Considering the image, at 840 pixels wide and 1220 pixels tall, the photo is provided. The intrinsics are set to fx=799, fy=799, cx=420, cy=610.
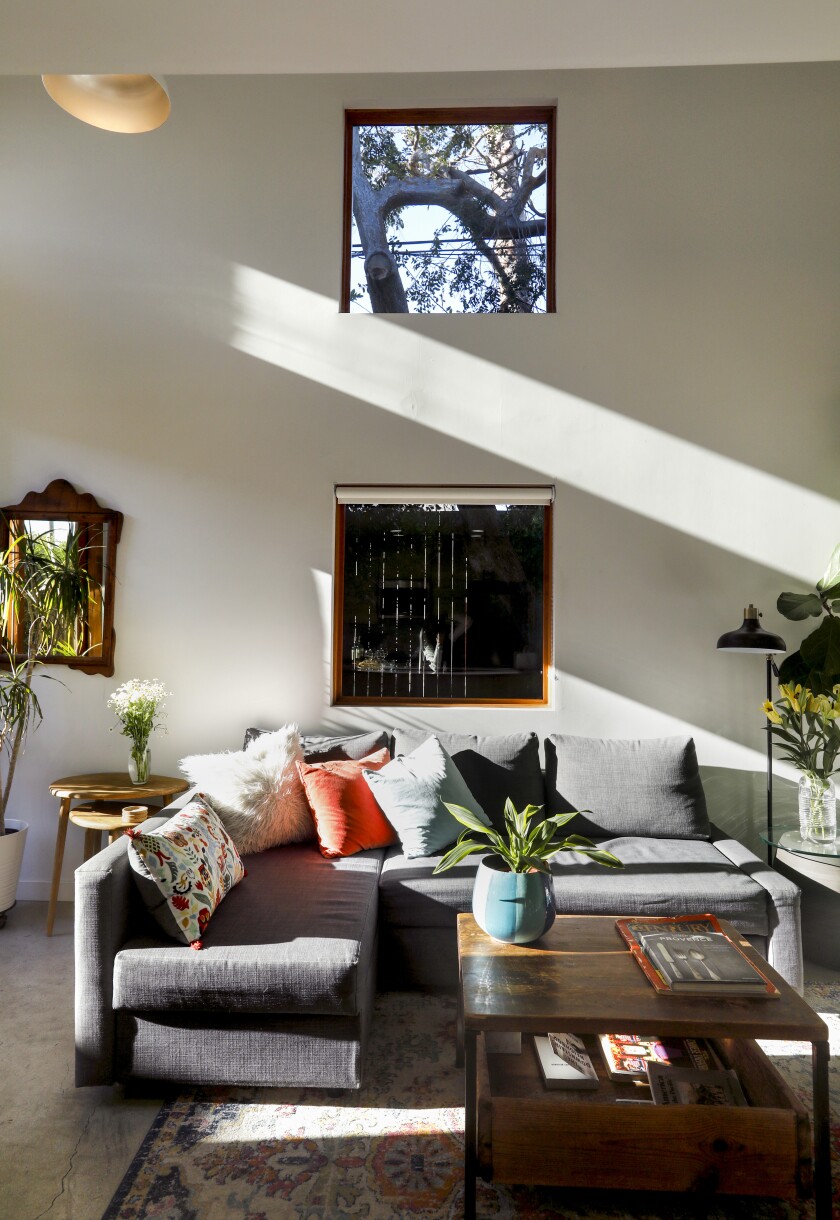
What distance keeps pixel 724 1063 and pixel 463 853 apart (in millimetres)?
889

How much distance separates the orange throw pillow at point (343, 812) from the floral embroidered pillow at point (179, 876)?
1.91 feet

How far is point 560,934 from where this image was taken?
2432 millimetres

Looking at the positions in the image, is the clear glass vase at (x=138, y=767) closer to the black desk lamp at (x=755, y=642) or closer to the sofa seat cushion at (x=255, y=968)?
the sofa seat cushion at (x=255, y=968)

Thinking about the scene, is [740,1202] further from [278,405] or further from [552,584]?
[278,405]

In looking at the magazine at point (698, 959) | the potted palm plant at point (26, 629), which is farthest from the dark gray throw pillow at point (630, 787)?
the potted palm plant at point (26, 629)

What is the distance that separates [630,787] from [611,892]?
71 centimetres

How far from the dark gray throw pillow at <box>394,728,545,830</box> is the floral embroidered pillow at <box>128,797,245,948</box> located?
1249 millimetres

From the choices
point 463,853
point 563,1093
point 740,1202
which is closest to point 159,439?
point 463,853

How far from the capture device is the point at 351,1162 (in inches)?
83.0

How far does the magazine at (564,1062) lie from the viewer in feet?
6.72

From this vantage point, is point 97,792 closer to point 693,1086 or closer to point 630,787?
point 630,787

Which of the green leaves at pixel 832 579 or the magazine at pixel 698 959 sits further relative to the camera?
the green leaves at pixel 832 579

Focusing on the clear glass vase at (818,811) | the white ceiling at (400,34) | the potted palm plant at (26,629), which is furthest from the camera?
the potted palm plant at (26,629)

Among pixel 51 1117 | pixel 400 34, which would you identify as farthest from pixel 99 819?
pixel 400 34
